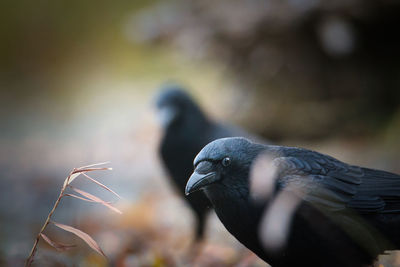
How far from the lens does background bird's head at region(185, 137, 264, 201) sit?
7.75 feet

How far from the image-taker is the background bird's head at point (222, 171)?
7.75 feet

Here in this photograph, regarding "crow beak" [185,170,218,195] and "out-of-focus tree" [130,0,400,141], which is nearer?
"crow beak" [185,170,218,195]

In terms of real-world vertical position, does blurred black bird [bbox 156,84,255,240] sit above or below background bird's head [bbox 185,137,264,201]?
below

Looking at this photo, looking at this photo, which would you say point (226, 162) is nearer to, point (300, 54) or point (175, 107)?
point (175, 107)

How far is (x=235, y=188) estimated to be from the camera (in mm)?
2369

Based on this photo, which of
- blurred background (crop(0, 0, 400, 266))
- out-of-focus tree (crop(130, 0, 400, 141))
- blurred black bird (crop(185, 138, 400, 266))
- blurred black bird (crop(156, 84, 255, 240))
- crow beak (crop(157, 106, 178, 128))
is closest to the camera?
blurred black bird (crop(185, 138, 400, 266))

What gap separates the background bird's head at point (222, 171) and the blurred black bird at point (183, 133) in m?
1.38

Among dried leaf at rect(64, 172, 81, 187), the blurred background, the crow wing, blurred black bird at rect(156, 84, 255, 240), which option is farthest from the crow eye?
blurred black bird at rect(156, 84, 255, 240)

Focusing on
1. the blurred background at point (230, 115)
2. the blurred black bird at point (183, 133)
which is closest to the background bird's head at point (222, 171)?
the blurred background at point (230, 115)

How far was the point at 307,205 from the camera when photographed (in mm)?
2324

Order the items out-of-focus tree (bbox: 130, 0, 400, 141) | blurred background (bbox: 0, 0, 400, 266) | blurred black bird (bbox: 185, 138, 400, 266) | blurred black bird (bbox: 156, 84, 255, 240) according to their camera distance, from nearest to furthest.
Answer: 1. blurred black bird (bbox: 185, 138, 400, 266)
2. blurred black bird (bbox: 156, 84, 255, 240)
3. blurred background (bbox: 0, 0, 400, 266)
4. out-of-focus tree (bbox: 130, 0, 400, 141)

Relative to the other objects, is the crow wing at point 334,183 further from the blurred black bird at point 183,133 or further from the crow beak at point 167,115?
the crow beak at point 167,115

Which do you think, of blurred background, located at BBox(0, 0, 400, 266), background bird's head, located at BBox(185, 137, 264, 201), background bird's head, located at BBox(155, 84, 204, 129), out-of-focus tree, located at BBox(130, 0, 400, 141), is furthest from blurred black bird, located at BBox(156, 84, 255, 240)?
out-of-focus tree, located at BBox(130, 0, 400, 141)

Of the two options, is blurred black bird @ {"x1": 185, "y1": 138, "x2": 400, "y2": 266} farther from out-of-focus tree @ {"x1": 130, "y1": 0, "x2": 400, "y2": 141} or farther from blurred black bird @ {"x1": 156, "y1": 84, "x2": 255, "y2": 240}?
out-of-focus tree @ {"x1": 130, "y1": 0, "x2": 400, "y2": 141}
